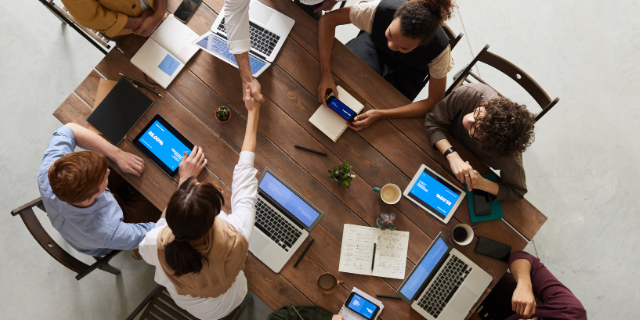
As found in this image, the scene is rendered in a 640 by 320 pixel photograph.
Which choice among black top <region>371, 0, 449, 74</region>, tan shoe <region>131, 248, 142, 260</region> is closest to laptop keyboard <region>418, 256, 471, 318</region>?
black top <region>371, 0, 449, 74</region>

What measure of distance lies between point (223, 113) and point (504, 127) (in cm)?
137

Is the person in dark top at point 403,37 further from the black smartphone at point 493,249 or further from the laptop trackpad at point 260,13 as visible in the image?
the black smartphone at point 493,249

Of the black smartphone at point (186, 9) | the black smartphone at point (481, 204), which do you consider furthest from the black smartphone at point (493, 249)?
the black smartphone at point (186, 9)

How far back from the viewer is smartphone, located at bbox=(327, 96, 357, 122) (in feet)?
6.22

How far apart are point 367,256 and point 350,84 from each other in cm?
95

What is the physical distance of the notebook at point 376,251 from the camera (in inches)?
71.0

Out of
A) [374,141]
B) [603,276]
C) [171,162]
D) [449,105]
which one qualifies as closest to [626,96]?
[603,276]

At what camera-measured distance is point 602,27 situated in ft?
10.1

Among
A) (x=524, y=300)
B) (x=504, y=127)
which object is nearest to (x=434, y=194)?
(x=504, y=127)

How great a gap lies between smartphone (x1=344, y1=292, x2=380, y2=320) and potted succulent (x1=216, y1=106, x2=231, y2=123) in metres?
1.12

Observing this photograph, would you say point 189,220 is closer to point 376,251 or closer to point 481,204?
point 376,251

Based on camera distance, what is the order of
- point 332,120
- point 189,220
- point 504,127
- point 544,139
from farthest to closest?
point 544,139, point 332,120, point 504,127, point 189,220

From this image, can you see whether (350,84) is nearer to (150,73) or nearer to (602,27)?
(150,73)

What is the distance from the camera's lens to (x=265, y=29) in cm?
197
